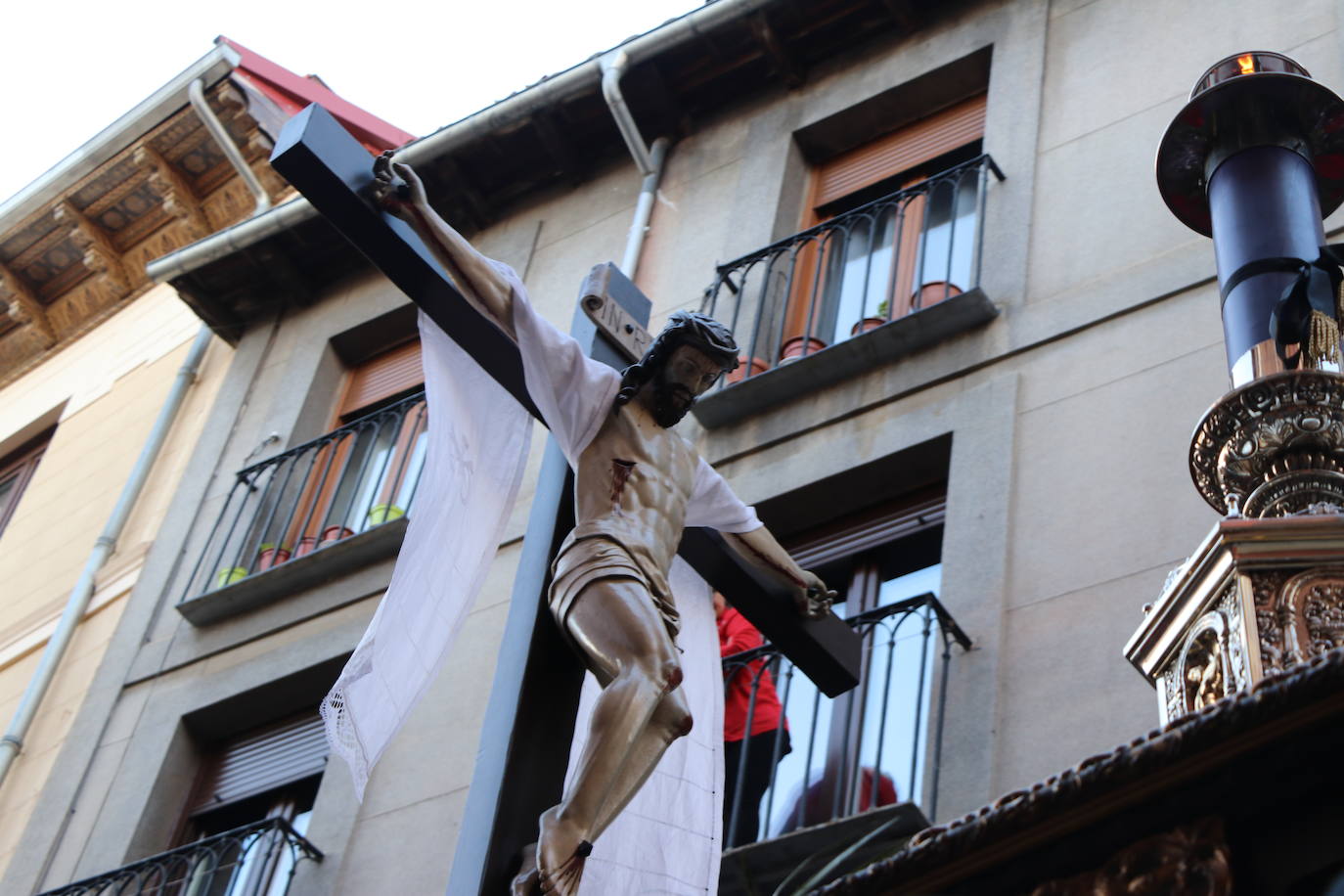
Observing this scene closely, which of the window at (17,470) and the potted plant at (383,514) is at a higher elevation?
the window at (17,470)

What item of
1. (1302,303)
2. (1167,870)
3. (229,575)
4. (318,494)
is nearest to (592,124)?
(318,494)

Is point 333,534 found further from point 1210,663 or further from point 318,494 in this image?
point 1210,663

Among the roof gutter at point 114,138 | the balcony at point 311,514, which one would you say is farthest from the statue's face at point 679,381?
the roof gutter at point 114,138

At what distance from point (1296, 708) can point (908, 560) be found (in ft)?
19.9

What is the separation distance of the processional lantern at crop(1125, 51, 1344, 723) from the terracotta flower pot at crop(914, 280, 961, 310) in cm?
364

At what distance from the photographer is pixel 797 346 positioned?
35.2 feet

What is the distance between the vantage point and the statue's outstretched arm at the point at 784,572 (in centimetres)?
599

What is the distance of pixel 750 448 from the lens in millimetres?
9969

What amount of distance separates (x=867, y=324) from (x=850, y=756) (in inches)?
121

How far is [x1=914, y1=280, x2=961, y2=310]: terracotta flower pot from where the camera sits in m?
10.0

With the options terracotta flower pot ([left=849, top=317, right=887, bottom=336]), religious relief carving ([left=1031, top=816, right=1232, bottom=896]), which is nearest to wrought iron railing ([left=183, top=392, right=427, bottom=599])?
terracotta flower pot ([left=849, top=317, right=887, bottom=336])

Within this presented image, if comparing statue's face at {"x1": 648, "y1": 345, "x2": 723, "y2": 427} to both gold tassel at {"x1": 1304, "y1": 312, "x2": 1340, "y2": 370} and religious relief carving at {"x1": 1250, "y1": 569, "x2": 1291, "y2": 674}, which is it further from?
religious relief carving at {"x1": 1250, "y1": 569, "x2": 1291, "y2": 674}

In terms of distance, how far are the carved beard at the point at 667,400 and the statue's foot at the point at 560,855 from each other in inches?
56.9

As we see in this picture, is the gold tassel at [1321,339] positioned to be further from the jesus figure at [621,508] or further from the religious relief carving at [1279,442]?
the jesus figure at [621,508]
